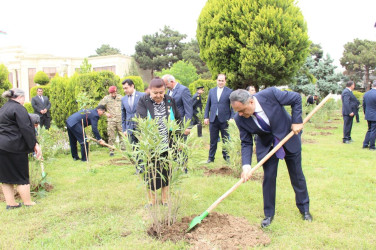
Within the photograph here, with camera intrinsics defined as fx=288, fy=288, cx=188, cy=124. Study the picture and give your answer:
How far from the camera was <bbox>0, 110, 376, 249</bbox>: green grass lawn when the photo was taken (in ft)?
10.8

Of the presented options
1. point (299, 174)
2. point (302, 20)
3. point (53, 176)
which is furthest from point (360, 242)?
point (302, 20)

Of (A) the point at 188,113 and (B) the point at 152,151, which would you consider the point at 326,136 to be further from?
(B) the point at 152,151

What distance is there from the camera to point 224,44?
1044 cm

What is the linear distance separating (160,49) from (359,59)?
24876 millimetres

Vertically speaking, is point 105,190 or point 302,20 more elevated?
point 302,20

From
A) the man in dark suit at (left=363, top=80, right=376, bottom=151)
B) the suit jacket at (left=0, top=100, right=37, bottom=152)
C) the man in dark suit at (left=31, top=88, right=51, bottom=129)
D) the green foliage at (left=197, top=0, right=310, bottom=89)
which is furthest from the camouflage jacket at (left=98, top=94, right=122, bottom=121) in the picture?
the man in dark suit at (left=363, top=80, right=376, bottom=151)

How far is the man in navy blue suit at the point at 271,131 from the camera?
3.46 meters

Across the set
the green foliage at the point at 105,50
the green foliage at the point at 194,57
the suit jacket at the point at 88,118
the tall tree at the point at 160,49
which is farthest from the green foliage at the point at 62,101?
the green foliage at the point at 105,50

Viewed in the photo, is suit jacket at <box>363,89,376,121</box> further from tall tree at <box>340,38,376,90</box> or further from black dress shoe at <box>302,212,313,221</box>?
tall tree at <box>340,38,376,90</box>

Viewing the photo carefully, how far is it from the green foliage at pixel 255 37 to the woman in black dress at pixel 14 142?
25.2 feet

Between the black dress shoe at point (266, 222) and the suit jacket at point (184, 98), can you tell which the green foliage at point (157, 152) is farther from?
the suit jacket at point (184, 98)

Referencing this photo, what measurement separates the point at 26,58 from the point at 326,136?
3846cm

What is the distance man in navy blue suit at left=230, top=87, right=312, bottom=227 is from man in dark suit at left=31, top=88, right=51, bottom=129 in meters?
9.23

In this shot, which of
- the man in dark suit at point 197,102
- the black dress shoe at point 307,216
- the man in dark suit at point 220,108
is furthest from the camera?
the man in dark suit at point 197,102
